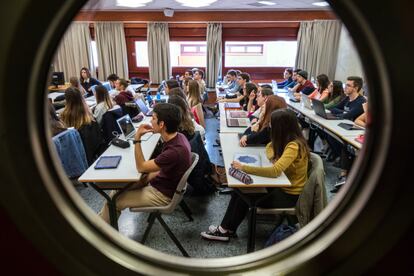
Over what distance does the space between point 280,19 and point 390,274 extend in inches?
320

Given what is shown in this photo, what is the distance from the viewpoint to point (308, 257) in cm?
57

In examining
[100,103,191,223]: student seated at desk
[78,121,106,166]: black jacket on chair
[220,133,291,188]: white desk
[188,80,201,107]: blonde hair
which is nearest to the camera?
[220,133,291,188]: white desk

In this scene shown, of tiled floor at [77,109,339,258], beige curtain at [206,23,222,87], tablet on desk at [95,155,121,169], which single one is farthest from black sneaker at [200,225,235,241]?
beige curtain at [206,23,222,87]

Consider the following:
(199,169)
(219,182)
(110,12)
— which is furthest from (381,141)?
(110,12)

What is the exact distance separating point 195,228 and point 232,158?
0.74 metres

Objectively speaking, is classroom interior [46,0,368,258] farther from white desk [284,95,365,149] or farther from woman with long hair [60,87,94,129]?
woman with long hair [60,87,94,129]

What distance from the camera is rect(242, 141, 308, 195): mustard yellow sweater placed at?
6.93 ft

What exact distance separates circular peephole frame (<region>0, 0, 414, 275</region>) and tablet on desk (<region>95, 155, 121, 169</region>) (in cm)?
178

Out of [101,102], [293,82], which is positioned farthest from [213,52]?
[101,102]

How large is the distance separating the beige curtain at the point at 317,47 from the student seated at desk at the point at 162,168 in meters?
6.52

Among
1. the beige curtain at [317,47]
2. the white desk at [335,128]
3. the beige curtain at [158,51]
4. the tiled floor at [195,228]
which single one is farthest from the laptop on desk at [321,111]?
the beige curtain at [158,51]

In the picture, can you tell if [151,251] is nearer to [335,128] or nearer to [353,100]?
[335,128]

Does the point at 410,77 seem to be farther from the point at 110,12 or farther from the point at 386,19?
the point at 110,12

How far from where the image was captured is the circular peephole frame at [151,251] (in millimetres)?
483
